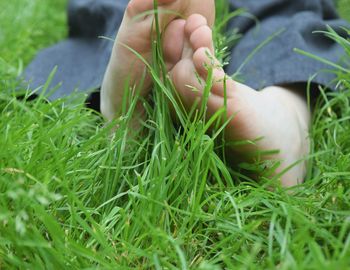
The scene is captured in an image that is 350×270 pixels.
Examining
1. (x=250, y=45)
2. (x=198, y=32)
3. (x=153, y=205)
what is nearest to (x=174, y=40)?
(x=198, y=32)

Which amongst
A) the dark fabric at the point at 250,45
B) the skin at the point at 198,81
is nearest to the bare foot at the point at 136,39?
the skin at the point at 198,81

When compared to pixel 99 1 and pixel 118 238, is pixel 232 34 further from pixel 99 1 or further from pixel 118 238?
pixel 118 238

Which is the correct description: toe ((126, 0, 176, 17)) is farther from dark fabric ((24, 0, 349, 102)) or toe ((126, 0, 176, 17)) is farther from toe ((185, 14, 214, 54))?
dark fabric ((24, 0, 349, 102))

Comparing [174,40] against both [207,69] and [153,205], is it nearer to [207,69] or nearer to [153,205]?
[207,69]

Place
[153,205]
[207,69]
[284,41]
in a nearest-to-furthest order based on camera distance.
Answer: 1. [153,205]
2. [207,69]
3. [284,41]

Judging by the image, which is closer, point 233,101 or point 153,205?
point 153,205

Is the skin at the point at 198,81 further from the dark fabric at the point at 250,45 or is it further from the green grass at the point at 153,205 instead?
the dark fabric at the point at 250,45

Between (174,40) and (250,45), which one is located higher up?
(174,40)
